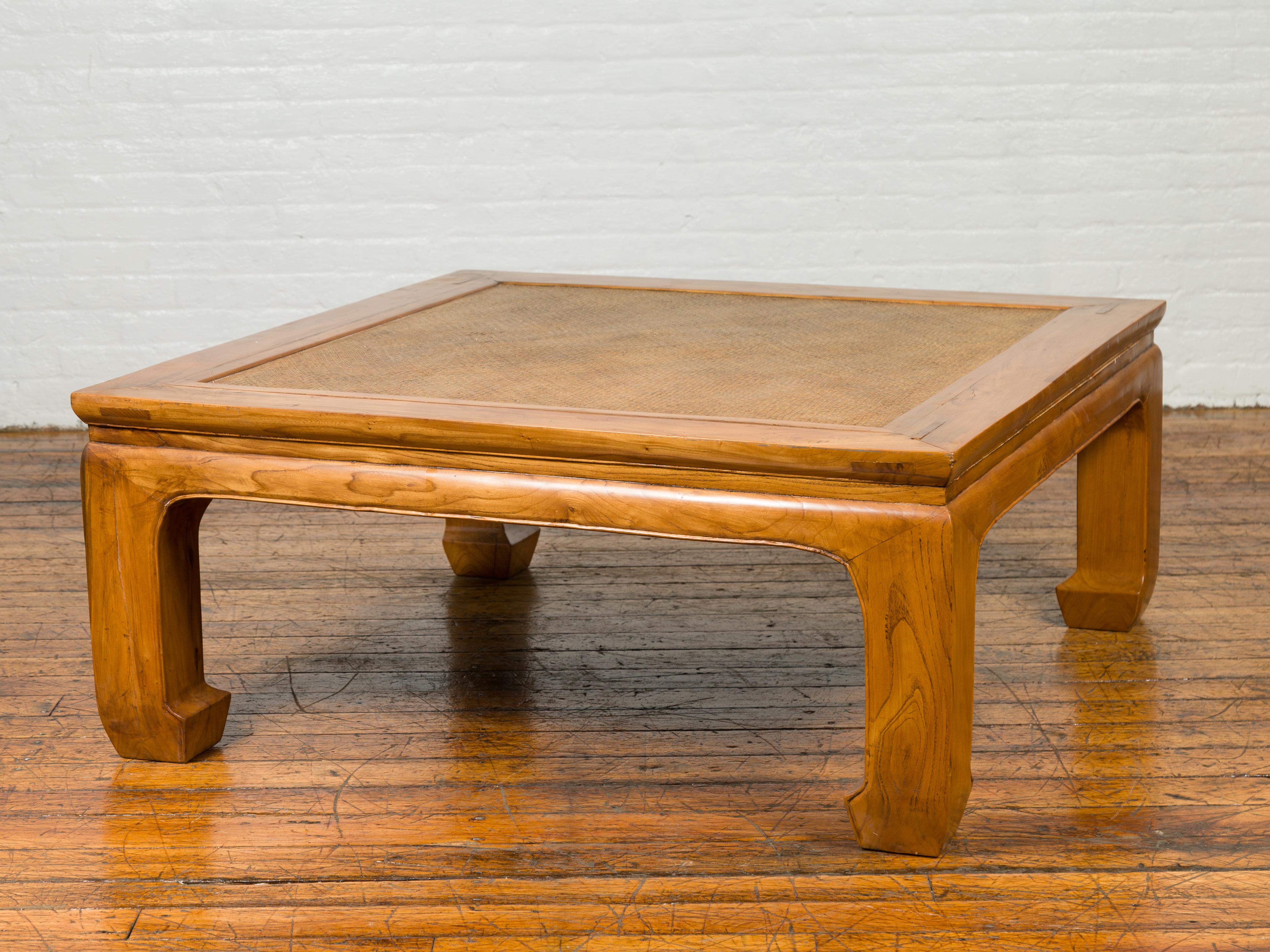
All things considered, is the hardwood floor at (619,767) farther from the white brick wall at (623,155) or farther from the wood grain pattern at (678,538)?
the white brick wall at (623,155)

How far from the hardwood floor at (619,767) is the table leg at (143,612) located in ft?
0.20

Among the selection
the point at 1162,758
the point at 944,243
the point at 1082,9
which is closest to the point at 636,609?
the point at 1162,758

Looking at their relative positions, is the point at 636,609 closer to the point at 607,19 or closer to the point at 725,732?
the point at 725,732

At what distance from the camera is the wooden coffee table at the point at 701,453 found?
1497mm

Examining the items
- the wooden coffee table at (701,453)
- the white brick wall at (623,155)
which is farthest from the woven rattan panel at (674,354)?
the white brick wall at (623,155)

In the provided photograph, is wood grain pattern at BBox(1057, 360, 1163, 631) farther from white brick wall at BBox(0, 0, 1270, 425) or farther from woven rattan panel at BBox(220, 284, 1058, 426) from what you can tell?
white brick wall at BBox(0, 0, 1270, 425)

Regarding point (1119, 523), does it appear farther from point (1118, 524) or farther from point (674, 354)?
point (674, 354)

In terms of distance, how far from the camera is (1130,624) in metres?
2.24

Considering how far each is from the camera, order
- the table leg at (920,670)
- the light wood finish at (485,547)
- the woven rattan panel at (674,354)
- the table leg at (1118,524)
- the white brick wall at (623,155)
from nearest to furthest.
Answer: the table leg at (920,670)
the woven rattan panel at (674,354)
the table leg at (1118,524)
the light wood finish at (485,547)
the white brick wall at (623,155)

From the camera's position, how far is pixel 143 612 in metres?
1.77

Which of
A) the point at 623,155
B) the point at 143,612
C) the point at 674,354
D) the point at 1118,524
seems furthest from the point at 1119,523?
the point at 623,155

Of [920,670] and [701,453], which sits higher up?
[701,453]

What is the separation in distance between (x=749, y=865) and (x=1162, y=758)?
577 mm

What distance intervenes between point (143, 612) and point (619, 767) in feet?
1.96
